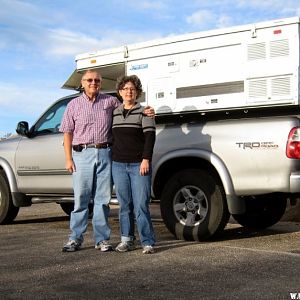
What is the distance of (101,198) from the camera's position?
5898 mm

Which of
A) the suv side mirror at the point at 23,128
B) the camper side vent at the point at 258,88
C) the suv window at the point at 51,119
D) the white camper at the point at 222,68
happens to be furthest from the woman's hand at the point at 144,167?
the suv side mirror at the point at 23,128

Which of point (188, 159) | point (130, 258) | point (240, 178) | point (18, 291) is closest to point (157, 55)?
point (188, 159)

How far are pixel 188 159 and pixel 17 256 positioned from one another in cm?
225

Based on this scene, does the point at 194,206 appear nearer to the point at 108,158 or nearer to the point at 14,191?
the point at 108,158

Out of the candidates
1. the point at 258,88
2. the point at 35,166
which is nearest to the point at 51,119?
the point at 35,166

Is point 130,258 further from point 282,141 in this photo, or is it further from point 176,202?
point 282,141

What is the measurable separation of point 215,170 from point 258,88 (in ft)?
4.11

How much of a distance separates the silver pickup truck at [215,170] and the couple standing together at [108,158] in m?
0.79

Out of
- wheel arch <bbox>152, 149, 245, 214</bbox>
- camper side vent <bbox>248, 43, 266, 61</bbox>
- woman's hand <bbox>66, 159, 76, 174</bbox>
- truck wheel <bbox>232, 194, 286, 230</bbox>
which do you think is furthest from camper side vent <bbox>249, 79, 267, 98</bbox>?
woman's hand <bbox>66, 159, 76, 174</bbox>

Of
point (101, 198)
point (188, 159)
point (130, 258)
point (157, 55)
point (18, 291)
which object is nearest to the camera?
point (18, 291)

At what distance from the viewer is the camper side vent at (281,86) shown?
669 cm

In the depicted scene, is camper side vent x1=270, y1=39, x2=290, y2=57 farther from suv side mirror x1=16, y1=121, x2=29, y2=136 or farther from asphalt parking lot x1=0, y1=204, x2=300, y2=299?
suv side mirror x1=16, y1=121, x2=29, y2=136

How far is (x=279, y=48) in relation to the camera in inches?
266

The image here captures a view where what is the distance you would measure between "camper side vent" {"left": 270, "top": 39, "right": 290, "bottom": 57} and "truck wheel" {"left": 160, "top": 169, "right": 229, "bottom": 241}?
69.8 inches
